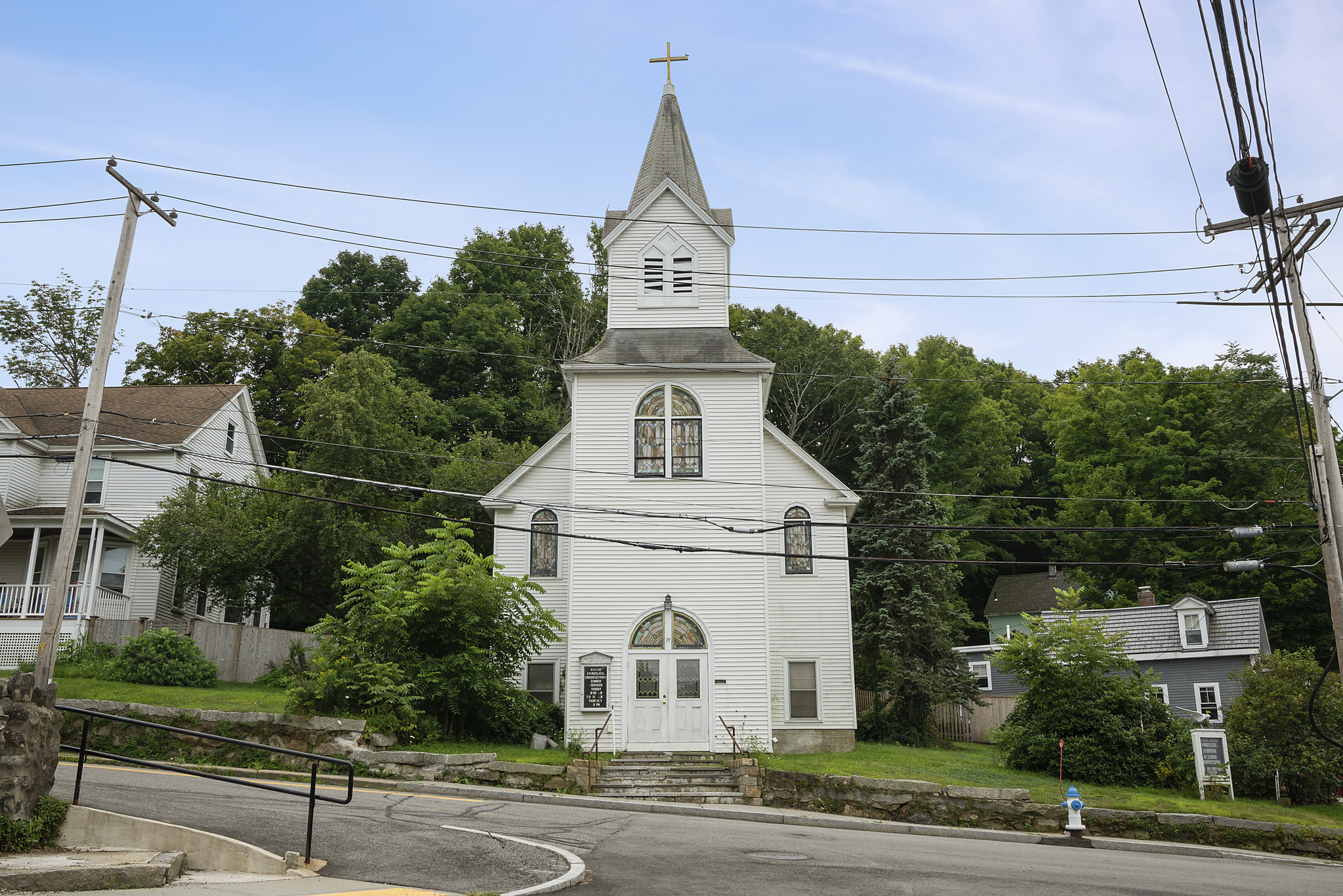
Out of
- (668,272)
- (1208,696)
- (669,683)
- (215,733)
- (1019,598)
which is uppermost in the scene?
(668,272)

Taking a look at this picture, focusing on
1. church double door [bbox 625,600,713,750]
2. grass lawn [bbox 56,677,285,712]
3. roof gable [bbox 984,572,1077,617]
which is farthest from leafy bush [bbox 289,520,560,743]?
roof gable [bbox 984,572,1077,617]

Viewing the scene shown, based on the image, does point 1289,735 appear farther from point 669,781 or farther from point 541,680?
point 541,680

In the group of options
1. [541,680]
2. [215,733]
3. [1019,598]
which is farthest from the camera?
[1019,598]

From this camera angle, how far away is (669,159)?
2652cm

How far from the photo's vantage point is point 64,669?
922 inches

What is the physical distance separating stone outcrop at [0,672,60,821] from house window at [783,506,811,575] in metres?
17.3

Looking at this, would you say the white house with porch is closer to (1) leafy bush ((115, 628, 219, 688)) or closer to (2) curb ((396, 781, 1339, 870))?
(1) leafy bush ((115, 628, 219, 688))

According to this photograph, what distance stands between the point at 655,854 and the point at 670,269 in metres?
16.5

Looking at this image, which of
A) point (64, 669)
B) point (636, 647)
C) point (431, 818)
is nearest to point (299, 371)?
point (64, 669)

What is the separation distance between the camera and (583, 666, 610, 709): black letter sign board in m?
21.7

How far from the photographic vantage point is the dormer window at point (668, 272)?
25172 millimetres

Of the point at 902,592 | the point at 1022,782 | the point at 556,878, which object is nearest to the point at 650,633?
the point at 1022,782

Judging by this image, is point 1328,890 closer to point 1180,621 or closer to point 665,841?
point 665,841

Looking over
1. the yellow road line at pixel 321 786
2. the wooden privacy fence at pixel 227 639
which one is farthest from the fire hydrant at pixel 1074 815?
the wooden privacy fence at pixel 227 639
